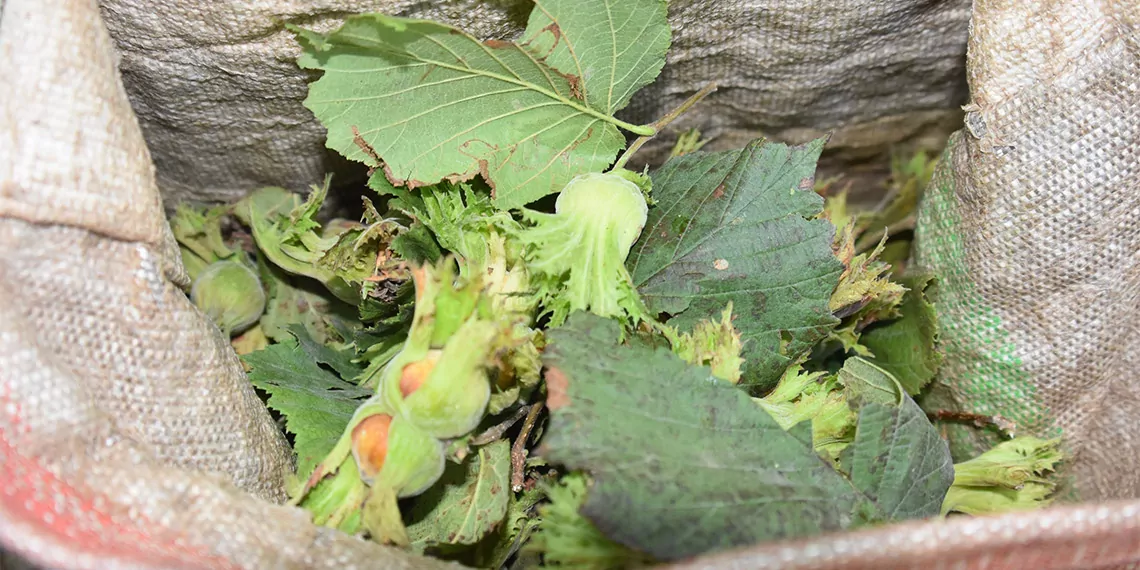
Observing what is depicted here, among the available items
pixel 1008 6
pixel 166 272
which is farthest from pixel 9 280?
pixel 1008 6

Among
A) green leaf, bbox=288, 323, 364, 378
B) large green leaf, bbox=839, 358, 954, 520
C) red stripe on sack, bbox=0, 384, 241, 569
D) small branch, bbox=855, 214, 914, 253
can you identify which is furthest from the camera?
small branch, bbox=855, 214, 914, 253

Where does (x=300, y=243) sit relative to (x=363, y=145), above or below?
below

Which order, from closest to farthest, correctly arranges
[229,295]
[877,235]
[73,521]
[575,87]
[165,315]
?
[73,521], [165,315], [575,87], [229,295], [877,235]

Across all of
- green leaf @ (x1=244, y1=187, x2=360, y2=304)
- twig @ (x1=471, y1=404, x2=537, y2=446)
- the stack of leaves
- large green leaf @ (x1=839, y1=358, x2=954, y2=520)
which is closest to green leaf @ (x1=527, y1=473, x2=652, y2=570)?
the stack of leaves

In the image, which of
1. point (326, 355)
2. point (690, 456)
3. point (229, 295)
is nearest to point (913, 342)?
point (690, 456)

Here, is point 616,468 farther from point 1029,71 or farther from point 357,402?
point 1029,71

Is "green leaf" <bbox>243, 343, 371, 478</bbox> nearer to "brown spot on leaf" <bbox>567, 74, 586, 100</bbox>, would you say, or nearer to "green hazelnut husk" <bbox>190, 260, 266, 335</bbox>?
"green hazelnut husk" <bbox>190, 260, 266, 335</bbox>

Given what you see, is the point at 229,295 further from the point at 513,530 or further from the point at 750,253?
the point at 750,253
